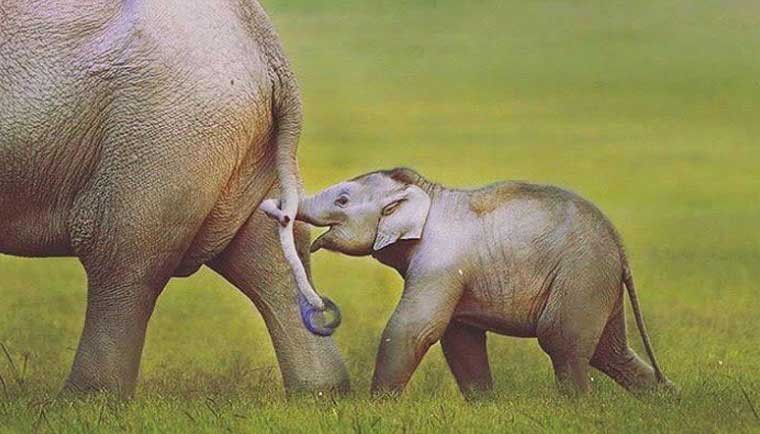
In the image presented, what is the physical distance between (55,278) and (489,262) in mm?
6242

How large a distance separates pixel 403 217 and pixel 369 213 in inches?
5.4

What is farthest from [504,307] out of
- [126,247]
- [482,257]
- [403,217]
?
[126,247]

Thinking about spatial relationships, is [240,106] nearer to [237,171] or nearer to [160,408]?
[237,171]

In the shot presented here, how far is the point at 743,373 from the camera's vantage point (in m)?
8.77

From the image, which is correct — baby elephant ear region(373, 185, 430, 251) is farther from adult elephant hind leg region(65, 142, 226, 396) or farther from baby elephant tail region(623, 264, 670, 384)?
Answer: baby elephant tail region(623, 264, 670, 384)

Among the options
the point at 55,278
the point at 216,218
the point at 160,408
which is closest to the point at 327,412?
the point at 160,408

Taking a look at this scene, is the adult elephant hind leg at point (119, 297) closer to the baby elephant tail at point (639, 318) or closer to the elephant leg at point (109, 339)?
the elephant leg at point (109, 339)

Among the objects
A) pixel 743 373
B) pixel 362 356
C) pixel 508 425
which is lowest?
pixel 362 356

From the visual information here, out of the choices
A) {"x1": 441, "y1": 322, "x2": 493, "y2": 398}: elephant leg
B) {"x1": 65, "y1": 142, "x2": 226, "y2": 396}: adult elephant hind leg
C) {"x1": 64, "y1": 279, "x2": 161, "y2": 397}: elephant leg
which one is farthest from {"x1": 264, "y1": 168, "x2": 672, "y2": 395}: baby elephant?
{"x1": 64, "y1": 279, "x2": 161, "y2": 397}: elephant leg

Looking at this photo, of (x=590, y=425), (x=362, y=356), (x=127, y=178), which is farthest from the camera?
(x=362, y=356)

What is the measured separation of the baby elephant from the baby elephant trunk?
1.5 inches

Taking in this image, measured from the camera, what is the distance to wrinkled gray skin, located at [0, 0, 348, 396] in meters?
7.76

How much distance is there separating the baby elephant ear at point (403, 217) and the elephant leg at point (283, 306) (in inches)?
19.1

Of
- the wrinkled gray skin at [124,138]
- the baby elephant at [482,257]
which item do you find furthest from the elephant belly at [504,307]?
the wrinkled gray skin at [124,138]
